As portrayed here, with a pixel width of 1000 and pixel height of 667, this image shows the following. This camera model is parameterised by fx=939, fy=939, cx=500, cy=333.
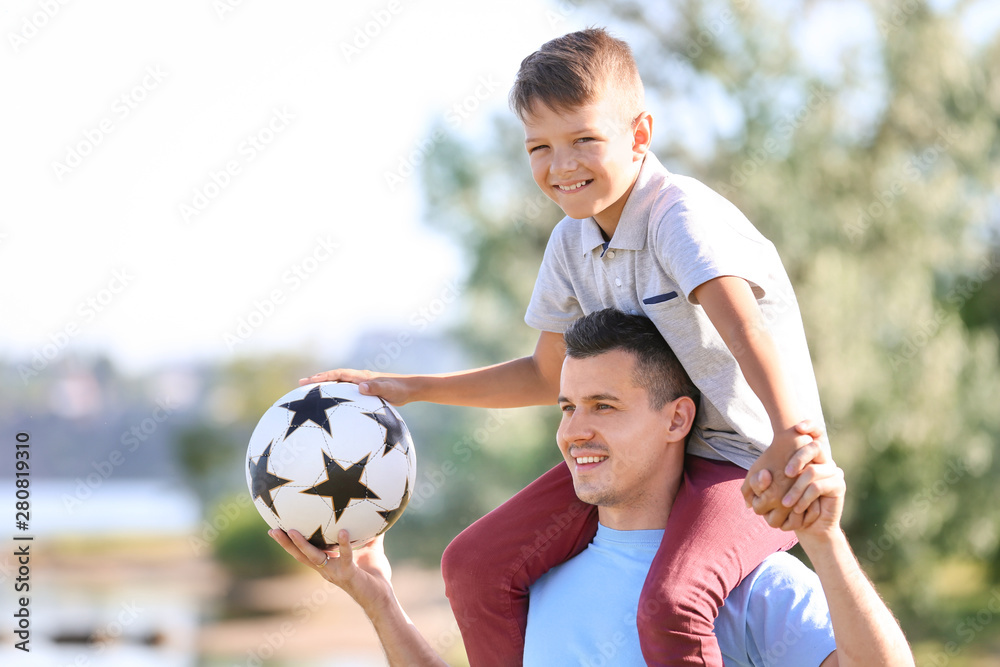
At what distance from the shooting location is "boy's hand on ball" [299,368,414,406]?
10.8 ft

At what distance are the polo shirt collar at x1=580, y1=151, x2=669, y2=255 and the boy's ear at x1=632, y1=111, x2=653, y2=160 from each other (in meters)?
0.03

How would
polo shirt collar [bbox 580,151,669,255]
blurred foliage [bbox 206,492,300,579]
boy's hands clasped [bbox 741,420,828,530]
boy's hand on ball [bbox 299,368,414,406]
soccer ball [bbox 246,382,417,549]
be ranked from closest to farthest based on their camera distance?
1. boy's hands clasped [bbox 741,420,828,530]
2. polo shirt collar [bbox 580,151,669,255]
3. soccer ball [bbox 246,382,417,549]
4. boy's hand on ball [bbox 299,368,414,406]
5. blurred foliage [bbox 206,492,300,579]

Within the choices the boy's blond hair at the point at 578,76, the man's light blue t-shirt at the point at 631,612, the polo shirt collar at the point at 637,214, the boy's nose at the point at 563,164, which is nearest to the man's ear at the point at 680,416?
the man's light blue t-shirt at the point at 631,612

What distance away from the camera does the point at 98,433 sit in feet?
102

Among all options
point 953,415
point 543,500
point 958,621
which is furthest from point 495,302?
point 543,500

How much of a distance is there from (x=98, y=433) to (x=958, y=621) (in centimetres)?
2703

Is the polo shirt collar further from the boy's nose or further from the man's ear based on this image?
the man's ear

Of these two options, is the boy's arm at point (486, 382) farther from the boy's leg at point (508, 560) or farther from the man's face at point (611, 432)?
the man's face at point (611, 432)

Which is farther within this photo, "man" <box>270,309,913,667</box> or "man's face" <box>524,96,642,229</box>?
"man's face" <box>524,96,642,229</box>

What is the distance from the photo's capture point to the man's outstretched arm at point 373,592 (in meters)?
3.01

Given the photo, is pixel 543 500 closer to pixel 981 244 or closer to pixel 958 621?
pixel 981 244

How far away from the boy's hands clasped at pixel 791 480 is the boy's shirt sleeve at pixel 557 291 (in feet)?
4.18

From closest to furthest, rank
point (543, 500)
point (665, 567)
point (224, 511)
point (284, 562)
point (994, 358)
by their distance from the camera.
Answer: point (665, 567), point (543, 500), point (994, 358), point (224, 511), point (284, 562)

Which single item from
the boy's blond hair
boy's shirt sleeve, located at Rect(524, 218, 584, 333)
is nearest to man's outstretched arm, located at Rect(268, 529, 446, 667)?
boy's shirt sleeve, located at Rect(524, 218, 584, 333)
